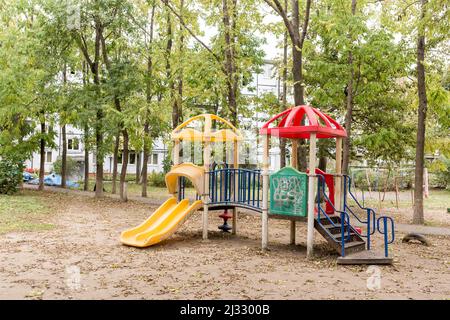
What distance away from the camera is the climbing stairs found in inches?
380

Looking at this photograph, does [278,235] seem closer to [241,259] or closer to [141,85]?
[241,259]

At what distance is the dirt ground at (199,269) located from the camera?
275 inches

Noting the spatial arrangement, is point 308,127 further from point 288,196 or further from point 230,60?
point 230,60

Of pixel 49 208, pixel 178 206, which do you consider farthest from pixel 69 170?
pixel 178 206

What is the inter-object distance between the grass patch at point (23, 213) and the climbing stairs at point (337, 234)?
7.64 metres

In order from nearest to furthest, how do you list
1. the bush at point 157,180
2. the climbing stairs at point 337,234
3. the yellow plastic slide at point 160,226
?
1. the climbing stairs at point 337,234
2. the yellow plastic slide at point 160,226
3. the bush at point 157,180

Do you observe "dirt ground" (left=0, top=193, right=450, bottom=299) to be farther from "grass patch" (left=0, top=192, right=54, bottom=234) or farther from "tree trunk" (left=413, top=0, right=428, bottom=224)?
"tree trunk" (left=413, top=0, right=428, bottom=224)

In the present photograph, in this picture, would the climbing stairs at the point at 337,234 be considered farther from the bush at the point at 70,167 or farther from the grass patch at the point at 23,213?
the bush at the point at 70,167

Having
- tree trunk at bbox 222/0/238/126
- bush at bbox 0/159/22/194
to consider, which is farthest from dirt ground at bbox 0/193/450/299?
bush at bbox 0/159/22/194

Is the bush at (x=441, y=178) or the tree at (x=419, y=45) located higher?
the tree at (x=419, y=45)

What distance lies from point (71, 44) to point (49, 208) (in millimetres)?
7959

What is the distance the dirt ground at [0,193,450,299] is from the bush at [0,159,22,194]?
33.8ft

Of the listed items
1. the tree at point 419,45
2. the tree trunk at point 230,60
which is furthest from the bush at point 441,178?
the tree trunk at point 230,60

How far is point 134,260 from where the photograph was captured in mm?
9359
